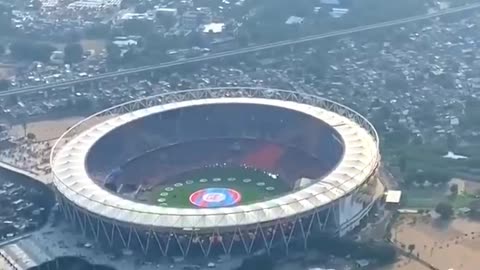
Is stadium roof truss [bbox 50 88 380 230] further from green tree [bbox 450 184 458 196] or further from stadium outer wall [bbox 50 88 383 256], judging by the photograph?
green tree [bbox 450 184 458 196]

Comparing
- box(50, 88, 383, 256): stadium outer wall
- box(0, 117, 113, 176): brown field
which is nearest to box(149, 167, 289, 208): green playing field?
box(50, 88, 383, 256): stadium outer wall

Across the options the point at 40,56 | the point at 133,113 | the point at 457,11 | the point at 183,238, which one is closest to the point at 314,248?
the point at 183,238

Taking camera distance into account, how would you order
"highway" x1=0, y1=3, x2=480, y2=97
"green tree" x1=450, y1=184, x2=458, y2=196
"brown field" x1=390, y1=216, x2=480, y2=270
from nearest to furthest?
"brown field" x1=390, y1=216, x2=480, y2=270 < "green tree" x1=450, y1=184, x2=458, y2=196 < "highway" x1=0, y1=3, x2=480, y2=97

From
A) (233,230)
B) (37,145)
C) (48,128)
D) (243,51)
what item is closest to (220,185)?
(233,230)

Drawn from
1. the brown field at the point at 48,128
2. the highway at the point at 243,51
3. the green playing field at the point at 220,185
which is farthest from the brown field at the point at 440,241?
the highway at the point at 243,51

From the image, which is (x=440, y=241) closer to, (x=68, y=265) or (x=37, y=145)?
(x=68, y=265)

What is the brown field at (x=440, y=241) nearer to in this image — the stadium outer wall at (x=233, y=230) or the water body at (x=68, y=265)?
the stadium outer wall at (x=233, y=230)
